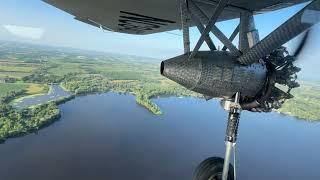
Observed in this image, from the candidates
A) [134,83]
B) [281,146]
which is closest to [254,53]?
[281,146]

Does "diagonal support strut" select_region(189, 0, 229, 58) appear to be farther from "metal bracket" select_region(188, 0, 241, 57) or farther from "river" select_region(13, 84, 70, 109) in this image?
"river" select_region(13, 84, 70, 109)

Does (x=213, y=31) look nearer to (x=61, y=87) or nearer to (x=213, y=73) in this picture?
(x=213, y=73)

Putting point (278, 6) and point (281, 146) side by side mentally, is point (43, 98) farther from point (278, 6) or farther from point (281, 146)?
point (278, 6)

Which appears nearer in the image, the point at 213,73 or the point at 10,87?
the point at 213,73

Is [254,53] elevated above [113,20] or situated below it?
below

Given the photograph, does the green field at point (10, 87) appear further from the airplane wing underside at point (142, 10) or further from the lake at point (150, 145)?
the airplane wing underside at point (142, 10)

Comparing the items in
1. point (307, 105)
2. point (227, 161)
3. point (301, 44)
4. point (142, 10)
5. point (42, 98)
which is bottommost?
point (42, 98)

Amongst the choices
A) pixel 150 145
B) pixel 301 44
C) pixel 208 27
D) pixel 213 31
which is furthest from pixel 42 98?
pixel 208 27
